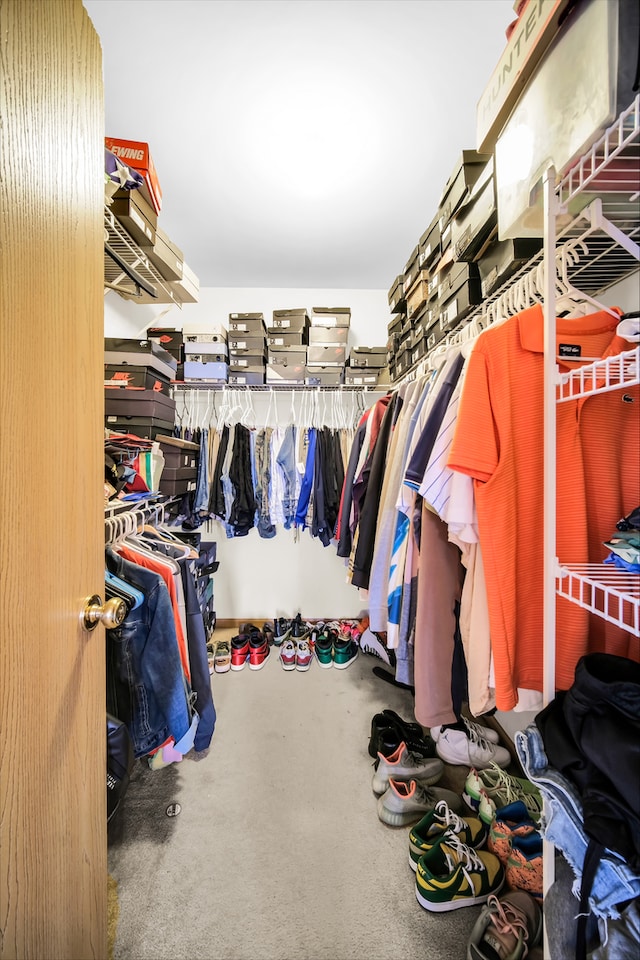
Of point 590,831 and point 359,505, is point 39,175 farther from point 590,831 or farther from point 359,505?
point 359,505

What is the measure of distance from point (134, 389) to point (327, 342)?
56.0 inches

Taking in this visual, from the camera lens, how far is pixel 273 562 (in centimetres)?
297

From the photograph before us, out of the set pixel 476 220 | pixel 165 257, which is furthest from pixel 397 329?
pixel 165 257

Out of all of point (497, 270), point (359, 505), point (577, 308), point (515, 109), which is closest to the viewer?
point (515, 109)

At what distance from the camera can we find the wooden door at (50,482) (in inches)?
18.1

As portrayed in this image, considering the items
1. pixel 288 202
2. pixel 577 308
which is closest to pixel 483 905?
pixel 577 308

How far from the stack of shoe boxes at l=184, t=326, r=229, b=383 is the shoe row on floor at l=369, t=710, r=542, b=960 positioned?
2355 mm

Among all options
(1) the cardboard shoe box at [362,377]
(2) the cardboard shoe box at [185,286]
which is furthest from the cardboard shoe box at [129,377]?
(1) the cardboard shoe box at [362,377]

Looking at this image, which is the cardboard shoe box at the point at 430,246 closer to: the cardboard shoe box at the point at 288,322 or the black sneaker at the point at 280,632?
the cardboard shoe box at the point at 288,322

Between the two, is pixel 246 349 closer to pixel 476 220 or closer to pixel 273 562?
pixel 273 562

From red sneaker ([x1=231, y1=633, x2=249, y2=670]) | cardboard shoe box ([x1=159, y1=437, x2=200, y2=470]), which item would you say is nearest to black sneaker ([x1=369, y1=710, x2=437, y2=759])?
red sneaker ([x1=231, y1=633, x2=249, y2=670])

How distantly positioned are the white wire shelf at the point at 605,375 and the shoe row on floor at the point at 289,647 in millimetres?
2173

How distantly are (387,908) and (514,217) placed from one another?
191 centimetres

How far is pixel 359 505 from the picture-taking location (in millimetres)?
1781
